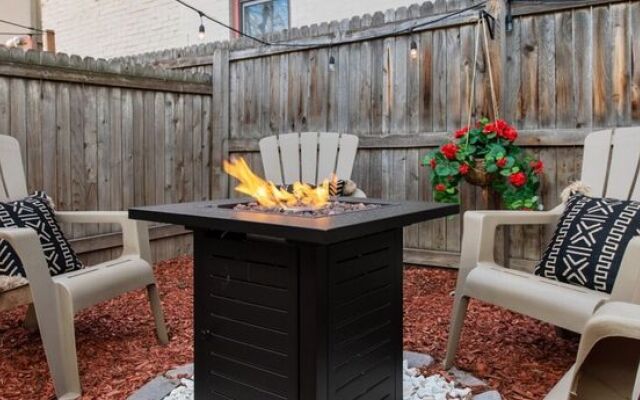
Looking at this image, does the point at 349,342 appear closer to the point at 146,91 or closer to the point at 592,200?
the point at 592,200

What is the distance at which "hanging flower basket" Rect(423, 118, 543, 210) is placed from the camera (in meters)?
2.77

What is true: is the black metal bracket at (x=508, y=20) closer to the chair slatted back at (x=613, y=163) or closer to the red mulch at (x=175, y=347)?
the chair slatted back at (x=613, y=163)

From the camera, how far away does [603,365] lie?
3.66ft

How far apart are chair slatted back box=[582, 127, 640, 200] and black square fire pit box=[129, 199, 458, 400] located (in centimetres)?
95

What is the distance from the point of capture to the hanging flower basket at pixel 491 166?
9.09 ft

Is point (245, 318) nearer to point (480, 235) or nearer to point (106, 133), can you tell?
point (480, 235)

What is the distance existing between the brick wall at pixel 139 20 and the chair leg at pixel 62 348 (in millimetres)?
3904

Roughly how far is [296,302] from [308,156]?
2.20 metres

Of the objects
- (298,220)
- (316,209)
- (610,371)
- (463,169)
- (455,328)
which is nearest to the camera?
(610,371)

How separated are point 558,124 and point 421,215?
1.92 meters

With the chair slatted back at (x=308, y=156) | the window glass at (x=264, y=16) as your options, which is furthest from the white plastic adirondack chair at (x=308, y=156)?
the window glass at (x=264, y=16)

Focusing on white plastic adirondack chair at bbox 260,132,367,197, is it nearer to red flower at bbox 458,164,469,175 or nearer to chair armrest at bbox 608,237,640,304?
red flower at bbox 458,164,469,175

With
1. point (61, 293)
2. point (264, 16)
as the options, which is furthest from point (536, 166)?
point (264, 16)

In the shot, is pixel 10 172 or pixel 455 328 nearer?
pixel 455 328
